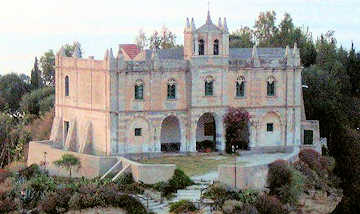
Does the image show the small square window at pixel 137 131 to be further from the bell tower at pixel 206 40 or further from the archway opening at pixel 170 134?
the bell tower at pixel 206 40

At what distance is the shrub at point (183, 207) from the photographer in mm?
43250

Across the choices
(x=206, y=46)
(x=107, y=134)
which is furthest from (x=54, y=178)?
(x=206, y=46)

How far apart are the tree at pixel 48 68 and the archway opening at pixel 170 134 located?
43421 mm

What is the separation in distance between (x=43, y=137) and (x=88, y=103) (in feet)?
48.0

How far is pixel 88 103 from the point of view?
56719 millimetres

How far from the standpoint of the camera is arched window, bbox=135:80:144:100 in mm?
54725

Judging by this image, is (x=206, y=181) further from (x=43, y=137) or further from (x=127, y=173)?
(x=43, y=137)

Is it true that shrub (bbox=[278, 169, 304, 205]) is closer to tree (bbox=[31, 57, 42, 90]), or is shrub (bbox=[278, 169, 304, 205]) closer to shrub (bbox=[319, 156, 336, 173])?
shrub (bbox=[319, 156, 336, 173])

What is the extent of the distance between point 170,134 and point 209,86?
450 centimetres

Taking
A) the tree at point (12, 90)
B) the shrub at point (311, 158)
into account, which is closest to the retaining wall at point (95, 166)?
the shrub at point (311, 158)

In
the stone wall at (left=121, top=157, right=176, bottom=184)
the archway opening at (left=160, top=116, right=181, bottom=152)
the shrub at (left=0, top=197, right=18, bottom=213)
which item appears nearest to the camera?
the shrub at (left=0, top=197, right=18, bottom=213)

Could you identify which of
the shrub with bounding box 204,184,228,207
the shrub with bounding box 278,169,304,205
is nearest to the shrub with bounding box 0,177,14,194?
the shrub with bounding box 204,184,228,207

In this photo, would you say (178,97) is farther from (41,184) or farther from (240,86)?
(41,184)

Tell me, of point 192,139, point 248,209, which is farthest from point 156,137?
point 248,209
